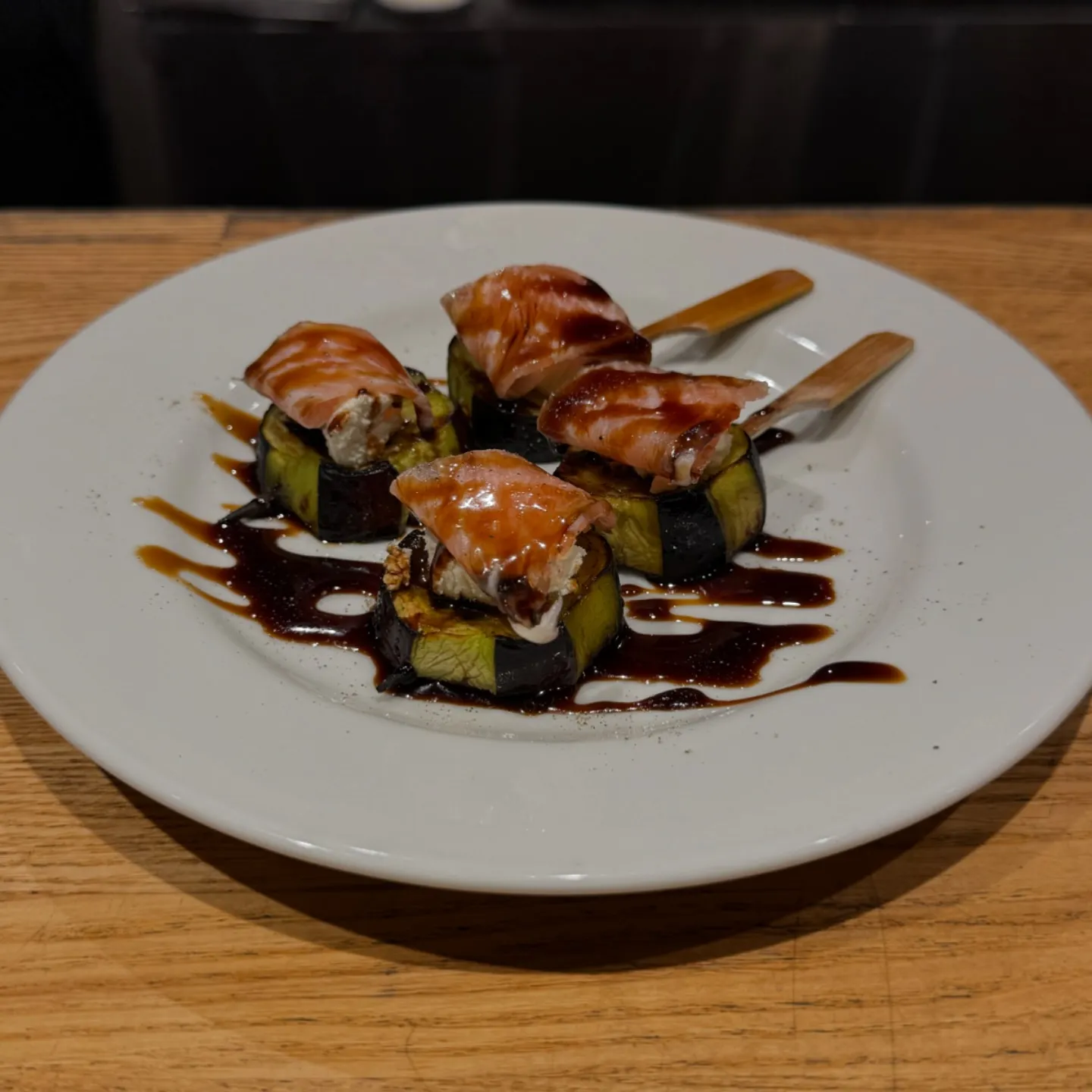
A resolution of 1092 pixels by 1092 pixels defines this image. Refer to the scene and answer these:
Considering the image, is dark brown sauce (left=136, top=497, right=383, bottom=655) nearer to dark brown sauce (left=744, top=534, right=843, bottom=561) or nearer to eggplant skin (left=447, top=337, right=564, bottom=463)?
eggplant skin (left=447, top=337, right=564, bottom=463)

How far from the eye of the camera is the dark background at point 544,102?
433cm

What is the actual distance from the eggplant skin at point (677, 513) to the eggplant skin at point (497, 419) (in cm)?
20

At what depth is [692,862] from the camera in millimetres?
1206

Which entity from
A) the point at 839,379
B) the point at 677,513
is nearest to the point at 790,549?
the point at 677,513

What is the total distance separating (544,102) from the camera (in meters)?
4.48

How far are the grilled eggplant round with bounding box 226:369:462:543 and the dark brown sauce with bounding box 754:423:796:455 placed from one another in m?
0.60

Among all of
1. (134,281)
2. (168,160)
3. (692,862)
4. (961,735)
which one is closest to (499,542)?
(692,862)

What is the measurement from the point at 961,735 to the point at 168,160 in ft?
14.1

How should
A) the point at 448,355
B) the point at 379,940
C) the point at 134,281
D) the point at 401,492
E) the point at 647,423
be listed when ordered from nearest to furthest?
the point at 379,940 < the point at 401,492 < the point at 647,423 < the point at 448,355 < the point at 134,281

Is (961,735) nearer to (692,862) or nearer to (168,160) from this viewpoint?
(692,862)

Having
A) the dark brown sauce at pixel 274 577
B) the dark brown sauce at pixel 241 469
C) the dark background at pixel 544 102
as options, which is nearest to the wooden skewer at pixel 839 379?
the dark brown sauce at pixel 274 577

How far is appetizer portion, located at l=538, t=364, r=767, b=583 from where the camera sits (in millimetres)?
1813

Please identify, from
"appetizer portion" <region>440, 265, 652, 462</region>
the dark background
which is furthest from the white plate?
the dark background

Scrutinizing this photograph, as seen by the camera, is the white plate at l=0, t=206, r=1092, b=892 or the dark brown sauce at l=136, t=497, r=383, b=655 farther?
the dark brown sauce at l=136, t=497, r=383, b=655
